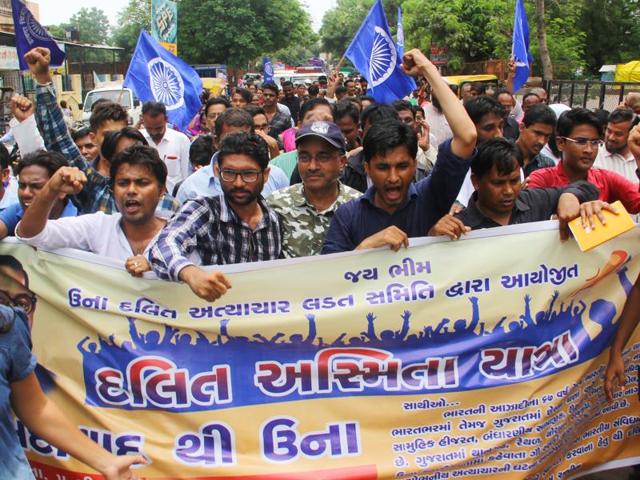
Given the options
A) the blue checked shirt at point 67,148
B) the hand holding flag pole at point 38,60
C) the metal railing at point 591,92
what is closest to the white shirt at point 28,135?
the blue checked shirt at point 67,148

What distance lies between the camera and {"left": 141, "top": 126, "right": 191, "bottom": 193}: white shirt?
6250 mm

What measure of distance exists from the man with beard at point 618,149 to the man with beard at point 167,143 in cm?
339

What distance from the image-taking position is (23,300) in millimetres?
2957

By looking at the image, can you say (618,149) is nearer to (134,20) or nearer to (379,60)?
(379,60)

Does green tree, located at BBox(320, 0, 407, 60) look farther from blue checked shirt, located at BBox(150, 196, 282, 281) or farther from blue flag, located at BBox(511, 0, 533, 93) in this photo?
blue checked shirt, located at BBox(150, 196, 282, 281)

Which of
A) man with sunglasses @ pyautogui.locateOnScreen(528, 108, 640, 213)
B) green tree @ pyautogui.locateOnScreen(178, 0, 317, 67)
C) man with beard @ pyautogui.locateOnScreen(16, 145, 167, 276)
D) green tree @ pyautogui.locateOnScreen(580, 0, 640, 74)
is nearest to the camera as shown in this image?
man with beard @ pyautogui.locateOnScreen(16, 145, 167, 276)

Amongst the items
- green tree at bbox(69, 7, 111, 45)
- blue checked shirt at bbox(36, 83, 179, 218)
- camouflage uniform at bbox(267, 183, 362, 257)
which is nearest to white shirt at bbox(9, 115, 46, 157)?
blue checked shirt at bbox(36, 83, 179, 218)

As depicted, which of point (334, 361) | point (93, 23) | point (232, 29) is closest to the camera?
point (334, 361)

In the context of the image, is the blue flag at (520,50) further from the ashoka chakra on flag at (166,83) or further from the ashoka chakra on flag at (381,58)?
the ashoka chakra on flag at (166,83)

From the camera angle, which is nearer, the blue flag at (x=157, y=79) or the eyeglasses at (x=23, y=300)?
the eyeglasses at (x=23, y=300)

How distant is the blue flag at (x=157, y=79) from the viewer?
25.5 feet

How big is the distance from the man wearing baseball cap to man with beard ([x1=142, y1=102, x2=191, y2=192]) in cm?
290

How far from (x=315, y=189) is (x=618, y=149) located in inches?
121

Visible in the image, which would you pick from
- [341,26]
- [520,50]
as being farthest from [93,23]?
[520,50]
